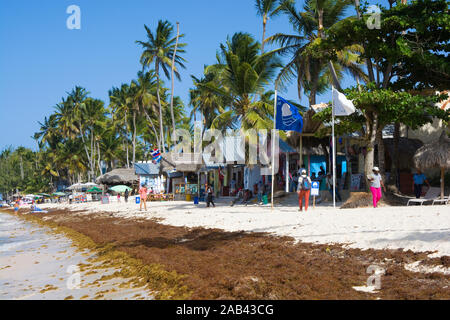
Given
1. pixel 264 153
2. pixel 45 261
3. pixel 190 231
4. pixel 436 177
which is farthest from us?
pixel 264 153

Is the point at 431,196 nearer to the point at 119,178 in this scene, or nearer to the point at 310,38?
the point at 310,38

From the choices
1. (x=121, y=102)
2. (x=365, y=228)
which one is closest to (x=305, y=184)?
(x=365, y=228)

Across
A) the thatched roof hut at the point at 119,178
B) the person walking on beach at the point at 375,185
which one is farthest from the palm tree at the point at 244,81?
the thatched roof hut at the point at 119,178

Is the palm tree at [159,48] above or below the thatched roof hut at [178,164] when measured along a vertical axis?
above

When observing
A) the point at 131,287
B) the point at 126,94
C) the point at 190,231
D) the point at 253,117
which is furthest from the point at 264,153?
the point at 126,94

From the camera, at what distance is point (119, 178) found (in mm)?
44000

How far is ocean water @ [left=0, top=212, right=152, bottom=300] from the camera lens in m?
6.46

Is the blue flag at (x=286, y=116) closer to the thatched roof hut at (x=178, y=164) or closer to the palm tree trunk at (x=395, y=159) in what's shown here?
the palm tree trunk at (x=395, y=159)

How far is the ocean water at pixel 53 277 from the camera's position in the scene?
255 inches

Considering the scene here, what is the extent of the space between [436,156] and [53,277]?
11.6 metres

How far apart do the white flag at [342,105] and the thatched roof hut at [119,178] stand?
34.0 m
